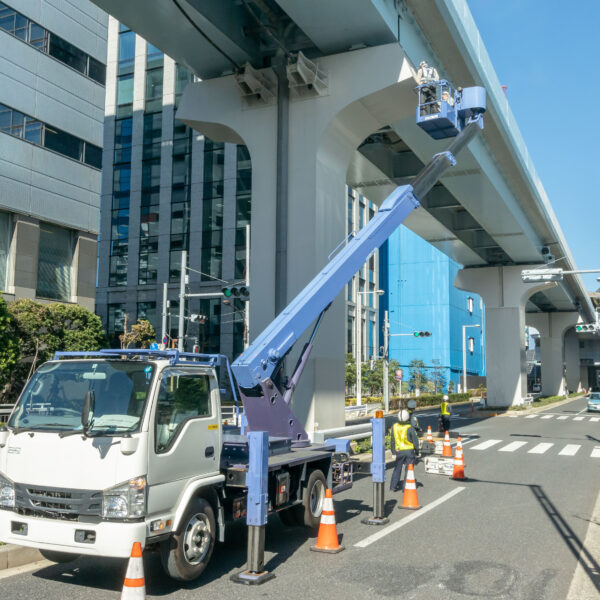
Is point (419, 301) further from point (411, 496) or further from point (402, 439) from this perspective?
point (411, 496)

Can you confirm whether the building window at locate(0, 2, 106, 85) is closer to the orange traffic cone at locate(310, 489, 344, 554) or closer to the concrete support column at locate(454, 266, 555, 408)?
the concrete support column at locate(454, 266, 555, 408)

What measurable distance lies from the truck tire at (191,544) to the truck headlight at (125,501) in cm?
61

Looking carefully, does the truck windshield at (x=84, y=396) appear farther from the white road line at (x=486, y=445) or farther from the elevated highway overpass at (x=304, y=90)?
the white road line at (x=486, y=445)

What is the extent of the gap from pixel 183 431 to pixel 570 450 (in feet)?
60.6

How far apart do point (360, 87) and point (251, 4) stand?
10.4ft

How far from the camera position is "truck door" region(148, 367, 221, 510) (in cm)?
681

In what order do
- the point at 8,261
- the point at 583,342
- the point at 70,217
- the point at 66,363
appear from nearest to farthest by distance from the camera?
the point at 66,363, the point at 8,261, the point at 70,217, the point at 583,342

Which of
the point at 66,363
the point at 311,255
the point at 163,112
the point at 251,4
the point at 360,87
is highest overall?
the point at 163,112

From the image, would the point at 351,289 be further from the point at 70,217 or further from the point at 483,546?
the point at 483,546

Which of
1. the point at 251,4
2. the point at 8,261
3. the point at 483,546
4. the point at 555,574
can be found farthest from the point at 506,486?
the point at 8,261

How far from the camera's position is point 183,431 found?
7191 millimetres

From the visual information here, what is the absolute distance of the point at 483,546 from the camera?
9008 millimetres

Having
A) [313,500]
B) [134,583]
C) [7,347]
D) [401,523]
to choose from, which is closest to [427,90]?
[401,523]

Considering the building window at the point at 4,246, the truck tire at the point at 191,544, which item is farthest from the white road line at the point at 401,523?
the building window at the point at 4,246
